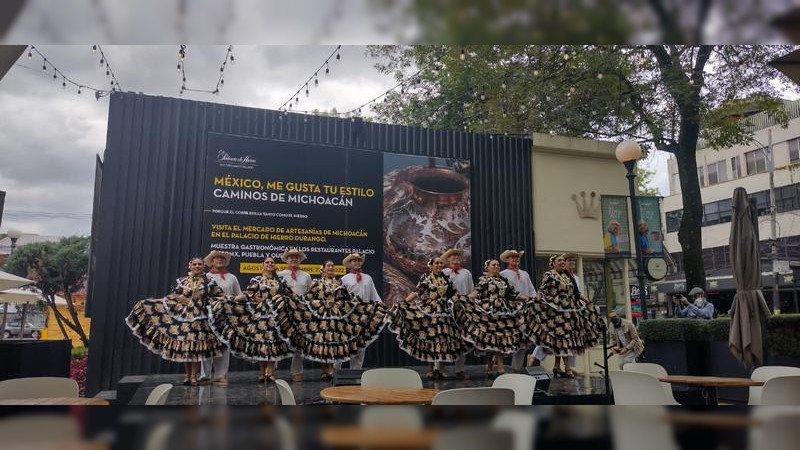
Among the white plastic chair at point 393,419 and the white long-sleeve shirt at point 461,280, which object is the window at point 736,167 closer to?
Answer: the white long-sleeve shirt at point 461,280

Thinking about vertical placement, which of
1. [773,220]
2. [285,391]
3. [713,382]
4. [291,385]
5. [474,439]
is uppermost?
[773,220]

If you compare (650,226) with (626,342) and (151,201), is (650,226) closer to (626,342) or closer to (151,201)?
(626,342)

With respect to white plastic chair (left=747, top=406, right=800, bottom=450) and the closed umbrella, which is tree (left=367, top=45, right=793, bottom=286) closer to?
the closed umbrella

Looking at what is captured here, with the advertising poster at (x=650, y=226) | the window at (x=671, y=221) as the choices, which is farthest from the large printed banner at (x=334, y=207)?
the window at (x=671, y=221)

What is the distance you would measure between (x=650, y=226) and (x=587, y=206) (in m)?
2.13

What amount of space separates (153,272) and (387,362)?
13.2 feet

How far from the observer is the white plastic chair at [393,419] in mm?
626

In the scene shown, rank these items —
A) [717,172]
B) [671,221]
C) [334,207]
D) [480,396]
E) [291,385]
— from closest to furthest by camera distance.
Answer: [480,396]
[291,385]
[334,207]
[717,172]
[671,221]

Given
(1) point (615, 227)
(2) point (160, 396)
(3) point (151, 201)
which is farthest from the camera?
(1) point (615, 227)

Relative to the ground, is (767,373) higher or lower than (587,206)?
lower

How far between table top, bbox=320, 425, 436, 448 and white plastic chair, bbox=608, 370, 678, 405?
12.1ft

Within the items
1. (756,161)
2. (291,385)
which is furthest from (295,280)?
(756,161)

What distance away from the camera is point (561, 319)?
820cm

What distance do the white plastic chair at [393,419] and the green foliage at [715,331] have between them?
747 cm
